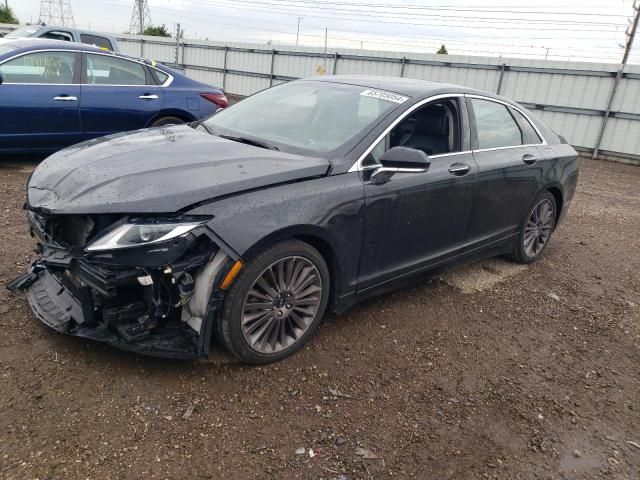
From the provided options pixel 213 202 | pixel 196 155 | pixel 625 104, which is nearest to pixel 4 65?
pixel 196 155

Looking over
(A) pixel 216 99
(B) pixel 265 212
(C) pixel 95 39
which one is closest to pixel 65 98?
(A) pixel 216 99

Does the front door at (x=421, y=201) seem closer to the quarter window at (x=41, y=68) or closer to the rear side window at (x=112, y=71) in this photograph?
the rear side window at (x=112, y=71)

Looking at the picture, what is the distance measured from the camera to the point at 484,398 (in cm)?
297

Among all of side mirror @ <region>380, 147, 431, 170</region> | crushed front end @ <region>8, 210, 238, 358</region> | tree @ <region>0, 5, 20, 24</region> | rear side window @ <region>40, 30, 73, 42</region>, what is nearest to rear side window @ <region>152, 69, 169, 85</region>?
crushed front end @ <region>8, 210, 238, 358</region>

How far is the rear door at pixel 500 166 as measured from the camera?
4062 mm

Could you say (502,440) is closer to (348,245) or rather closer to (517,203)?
(348,245)

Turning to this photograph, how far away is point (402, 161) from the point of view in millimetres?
3123

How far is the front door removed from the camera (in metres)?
3.29

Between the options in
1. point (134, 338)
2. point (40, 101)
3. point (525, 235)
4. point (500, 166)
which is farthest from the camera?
point (40, 101)

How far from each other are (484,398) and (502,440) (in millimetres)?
351

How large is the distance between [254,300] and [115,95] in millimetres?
5013

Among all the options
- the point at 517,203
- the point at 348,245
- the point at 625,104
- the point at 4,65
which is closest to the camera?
the point at 348,245

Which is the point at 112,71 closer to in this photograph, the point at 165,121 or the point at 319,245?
the point at 165,121

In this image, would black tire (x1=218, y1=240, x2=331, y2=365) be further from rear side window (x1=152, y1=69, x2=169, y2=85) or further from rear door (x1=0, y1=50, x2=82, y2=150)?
rear side window (x1=152, y1=69, x2=169, y2=85)
